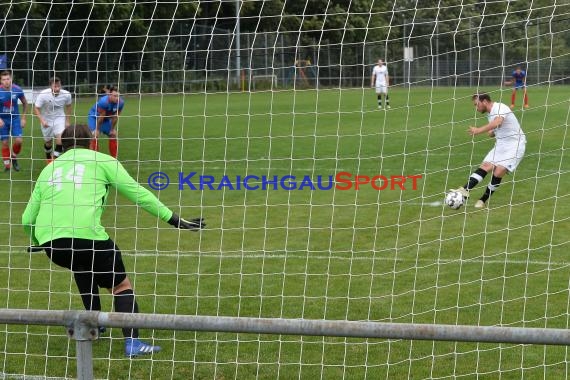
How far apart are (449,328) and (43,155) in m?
16.5

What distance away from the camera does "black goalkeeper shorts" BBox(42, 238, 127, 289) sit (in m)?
5.94

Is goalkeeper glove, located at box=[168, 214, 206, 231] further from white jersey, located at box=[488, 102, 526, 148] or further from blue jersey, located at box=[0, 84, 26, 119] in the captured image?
blue jersey, located at box=[0, 84, 26, 119]

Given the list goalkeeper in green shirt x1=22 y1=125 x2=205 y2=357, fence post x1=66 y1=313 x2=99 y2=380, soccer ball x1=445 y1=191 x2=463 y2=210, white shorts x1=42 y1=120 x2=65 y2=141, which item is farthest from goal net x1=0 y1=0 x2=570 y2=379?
fence post x1=66 y1=313 x2=99 y2=380

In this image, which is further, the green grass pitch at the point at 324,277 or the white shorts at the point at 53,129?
the white shorts at the point at 53,129

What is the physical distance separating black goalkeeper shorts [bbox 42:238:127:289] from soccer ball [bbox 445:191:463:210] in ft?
20.3

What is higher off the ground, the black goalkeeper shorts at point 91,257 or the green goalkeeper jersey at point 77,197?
the green goalkeeper jersey at point 77,197

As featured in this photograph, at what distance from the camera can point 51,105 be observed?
1577 cm

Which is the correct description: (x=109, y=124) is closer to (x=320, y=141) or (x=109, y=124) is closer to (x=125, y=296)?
(x=320, y=141)

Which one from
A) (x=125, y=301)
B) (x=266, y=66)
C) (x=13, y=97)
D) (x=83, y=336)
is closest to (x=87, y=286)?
(x=125, y=301)

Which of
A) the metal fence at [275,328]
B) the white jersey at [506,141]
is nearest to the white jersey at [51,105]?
the white jersey at [506,141]

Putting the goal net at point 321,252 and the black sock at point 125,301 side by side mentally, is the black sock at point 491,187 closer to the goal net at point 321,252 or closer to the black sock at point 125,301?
the goal net at point 321,252

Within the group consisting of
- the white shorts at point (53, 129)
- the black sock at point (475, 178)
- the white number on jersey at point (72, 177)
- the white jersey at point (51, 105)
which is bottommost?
the white shorts at point (53, 129)

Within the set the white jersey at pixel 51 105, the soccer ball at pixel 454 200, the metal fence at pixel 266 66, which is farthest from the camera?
the white jersey at pixel 51 105

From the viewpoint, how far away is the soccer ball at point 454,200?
449 inches
